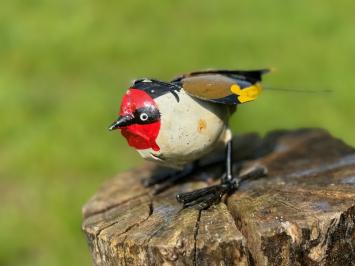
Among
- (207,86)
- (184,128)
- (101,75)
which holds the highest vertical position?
(207,86)

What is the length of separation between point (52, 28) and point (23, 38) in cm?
29

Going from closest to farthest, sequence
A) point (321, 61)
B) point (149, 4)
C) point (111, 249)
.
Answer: point (111, 249)
point (321, 61)
point (149, 4)

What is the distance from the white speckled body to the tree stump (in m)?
0.18

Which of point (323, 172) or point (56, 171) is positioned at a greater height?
point (323, 172)

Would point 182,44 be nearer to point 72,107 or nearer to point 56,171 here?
point 72,107

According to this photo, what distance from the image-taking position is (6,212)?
372 centimetres

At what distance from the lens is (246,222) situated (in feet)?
5.83

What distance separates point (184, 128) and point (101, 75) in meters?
3.26

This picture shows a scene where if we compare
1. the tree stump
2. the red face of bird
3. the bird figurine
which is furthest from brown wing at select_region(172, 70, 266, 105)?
the tree stump

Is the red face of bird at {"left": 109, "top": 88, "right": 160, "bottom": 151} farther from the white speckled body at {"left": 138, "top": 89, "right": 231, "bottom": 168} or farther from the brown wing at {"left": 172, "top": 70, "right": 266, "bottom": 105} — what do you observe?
the brown wing at {"left": 172, "top": 70, "right": 266, "bottom": 105}

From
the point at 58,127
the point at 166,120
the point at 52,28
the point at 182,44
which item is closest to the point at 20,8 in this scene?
the point at 52,28

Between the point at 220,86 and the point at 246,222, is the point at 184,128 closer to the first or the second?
the point at 220,86

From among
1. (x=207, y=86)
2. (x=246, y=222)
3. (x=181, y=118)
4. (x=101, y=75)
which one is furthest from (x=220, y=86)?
(x=101, y=75)

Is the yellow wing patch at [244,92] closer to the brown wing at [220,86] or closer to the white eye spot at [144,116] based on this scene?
the brown wing at [220,86]
